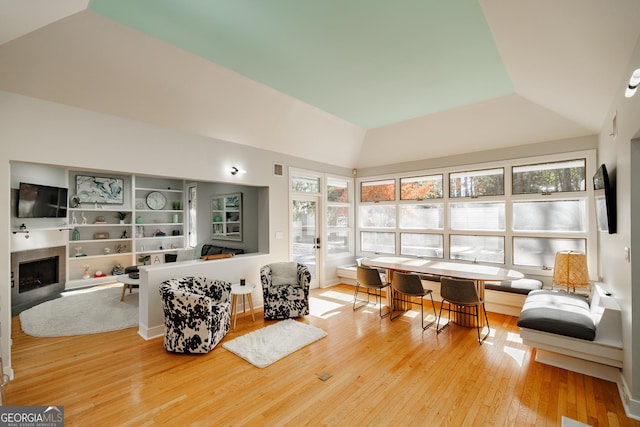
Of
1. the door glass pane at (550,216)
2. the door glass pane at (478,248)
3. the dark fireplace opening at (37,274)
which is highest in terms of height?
the door glass pane at (550,216)

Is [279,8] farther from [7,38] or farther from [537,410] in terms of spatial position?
[537,410]

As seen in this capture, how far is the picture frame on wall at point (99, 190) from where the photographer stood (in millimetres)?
6446

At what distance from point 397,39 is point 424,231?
4.05 meters

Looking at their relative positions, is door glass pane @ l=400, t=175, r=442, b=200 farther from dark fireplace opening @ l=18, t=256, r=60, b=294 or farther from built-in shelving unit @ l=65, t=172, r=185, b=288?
dark fireplace opening @ l=18, t=256, r=60, b=294

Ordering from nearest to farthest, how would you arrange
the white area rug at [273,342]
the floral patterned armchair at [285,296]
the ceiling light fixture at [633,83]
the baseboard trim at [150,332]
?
the ceiling light fixture at [633,83] < the white area rug at [273,342] < the baseboard trim at [150,332] < the floral patterned armchair at [285,296]

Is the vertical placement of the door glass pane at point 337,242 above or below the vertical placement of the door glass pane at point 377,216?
below

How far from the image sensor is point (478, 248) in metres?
5.32

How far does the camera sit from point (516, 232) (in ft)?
15.9

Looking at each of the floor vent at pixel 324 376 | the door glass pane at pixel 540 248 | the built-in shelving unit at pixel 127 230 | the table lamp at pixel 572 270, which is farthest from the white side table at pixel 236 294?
the door glass pane at pixel 540 248

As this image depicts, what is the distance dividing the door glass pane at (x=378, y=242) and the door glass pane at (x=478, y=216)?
139 centimetres

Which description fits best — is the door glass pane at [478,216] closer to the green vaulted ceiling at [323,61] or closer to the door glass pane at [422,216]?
the door glass pane at [422,216]

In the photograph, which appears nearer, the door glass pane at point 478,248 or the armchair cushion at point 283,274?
the armchair cushion at point 283,274

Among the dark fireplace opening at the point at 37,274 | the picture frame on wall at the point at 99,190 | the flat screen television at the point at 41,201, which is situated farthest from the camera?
the picture frame on wall at the point at 99,190

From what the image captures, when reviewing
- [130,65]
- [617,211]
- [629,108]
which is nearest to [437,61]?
[629,108]
